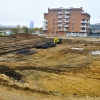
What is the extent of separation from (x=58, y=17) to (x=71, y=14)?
18.7 ft

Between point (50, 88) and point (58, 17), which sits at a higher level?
point (58, 17)

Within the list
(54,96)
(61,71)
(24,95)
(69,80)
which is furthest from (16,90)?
(61,71)

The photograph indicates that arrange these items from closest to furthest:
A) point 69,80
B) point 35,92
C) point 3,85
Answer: point 35,92 < point 3,85 < point 69,80

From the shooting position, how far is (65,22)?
3214 inches

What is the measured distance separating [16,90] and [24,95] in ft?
2.43

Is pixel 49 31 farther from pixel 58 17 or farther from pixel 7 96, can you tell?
pixel 7 96

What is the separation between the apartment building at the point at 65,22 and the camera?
78.5 meters

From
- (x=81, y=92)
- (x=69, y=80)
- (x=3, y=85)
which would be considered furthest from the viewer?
(x=69, y=80)

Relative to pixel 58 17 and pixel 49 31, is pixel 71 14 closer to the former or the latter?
pixel 58 17

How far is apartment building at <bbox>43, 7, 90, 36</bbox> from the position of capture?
78.5 metres

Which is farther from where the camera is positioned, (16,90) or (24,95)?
(16,90)

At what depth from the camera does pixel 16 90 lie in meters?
8.30

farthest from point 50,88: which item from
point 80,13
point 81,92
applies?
point 80,13

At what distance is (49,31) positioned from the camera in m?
82.1
